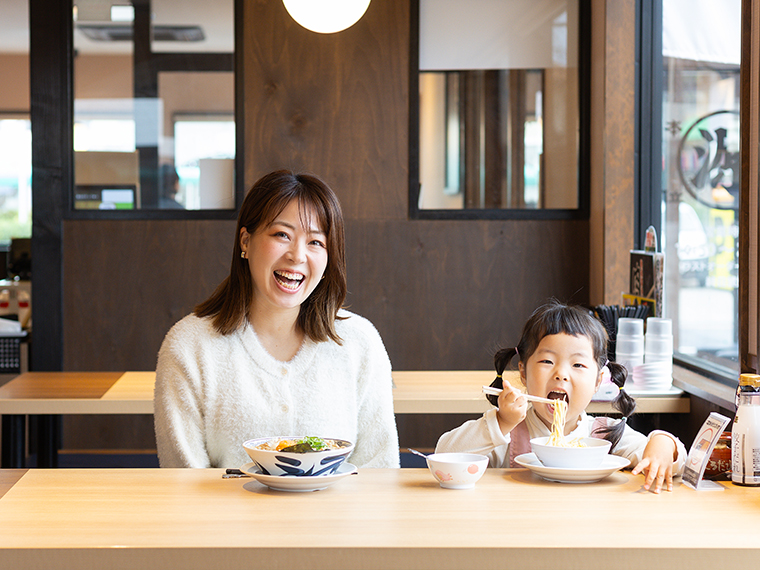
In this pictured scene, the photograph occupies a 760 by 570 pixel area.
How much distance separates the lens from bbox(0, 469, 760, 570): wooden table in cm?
116

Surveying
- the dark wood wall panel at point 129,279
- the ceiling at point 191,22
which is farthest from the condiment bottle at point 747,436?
the ceiling at point 191,22

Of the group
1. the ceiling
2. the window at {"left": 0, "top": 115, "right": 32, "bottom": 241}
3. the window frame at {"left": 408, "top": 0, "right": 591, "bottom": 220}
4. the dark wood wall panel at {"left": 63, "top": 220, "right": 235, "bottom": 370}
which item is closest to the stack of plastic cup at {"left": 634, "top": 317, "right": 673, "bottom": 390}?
the window frame at {"left": 408, "top": 0, "right": 591, "bottom": 220}

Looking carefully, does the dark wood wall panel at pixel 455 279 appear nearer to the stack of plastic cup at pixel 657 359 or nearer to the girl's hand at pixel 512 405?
the stack of plastic cup at pixel 657 359

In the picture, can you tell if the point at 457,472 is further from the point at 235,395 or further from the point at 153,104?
the point at 153,104

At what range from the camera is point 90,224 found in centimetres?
409

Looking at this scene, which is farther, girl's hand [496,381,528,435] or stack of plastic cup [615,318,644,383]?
stack of plastic cup [615,318,644,383]

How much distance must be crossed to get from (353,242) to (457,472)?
9.01 ft

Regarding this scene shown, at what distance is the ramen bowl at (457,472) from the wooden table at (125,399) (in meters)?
1.14

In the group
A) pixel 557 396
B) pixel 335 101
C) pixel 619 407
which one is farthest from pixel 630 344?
pixel 335 101

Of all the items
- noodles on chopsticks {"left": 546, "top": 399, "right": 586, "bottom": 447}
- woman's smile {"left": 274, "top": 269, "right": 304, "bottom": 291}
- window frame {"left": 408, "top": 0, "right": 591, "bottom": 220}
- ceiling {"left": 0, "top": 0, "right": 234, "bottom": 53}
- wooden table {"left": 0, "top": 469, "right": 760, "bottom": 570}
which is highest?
ceiling {"left": 0, "top": 0, "right": 234, "bottom": 53}

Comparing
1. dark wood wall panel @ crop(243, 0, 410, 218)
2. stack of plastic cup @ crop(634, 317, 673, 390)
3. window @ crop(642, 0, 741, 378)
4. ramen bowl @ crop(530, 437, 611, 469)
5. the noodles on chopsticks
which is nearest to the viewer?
ramen bowl @ crop(530, 437, 611, 469)

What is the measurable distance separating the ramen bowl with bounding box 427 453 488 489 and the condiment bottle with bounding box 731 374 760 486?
51 cm

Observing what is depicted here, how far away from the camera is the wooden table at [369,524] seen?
3.81 ft

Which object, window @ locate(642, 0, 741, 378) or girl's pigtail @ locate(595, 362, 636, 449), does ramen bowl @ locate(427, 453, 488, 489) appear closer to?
girl's pigtail @ locate(595, 362, 636, 449)
